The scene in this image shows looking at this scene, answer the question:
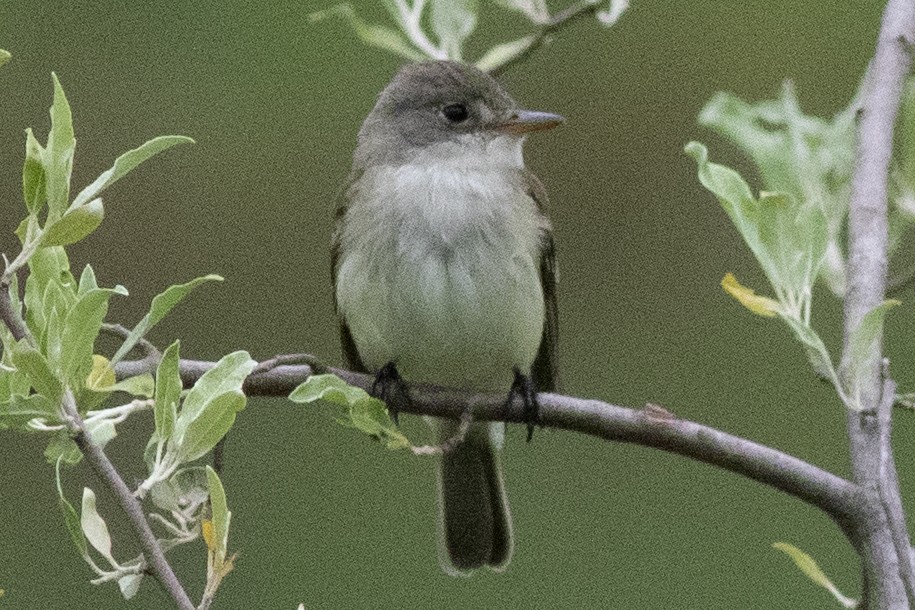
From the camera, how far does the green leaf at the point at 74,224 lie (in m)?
1.32

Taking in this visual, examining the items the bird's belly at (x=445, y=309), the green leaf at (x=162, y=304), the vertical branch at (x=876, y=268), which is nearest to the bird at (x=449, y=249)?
the bird's belly at (x=445, y=309)

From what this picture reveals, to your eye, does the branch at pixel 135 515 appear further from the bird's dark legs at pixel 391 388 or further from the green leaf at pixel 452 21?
the bird's dark legs at pixel 391 388

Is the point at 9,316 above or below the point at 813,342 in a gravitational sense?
above

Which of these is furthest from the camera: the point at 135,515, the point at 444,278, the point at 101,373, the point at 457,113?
the point at 457,113

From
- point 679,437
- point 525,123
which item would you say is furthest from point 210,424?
point 525,123

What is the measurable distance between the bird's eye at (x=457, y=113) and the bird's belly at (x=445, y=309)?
45cm

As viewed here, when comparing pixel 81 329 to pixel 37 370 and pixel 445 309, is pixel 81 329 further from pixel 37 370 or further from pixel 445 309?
pixel 445 309

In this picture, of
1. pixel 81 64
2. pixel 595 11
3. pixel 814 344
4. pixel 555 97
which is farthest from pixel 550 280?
pixel 81 64

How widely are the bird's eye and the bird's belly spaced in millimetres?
452

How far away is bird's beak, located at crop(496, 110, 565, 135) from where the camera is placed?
3.15 metres

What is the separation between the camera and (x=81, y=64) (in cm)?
465

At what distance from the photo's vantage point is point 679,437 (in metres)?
1.58

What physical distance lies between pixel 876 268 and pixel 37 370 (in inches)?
31.1

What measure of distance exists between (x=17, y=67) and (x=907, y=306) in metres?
2.49
